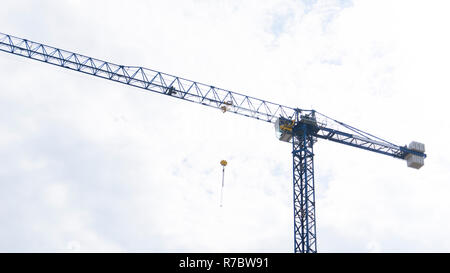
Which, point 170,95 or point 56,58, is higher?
point 56,58

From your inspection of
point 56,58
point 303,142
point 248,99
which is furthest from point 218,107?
point 56,58

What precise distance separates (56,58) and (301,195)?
4173 centimetres

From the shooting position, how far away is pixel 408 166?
76312mm

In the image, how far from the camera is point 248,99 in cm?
7388
